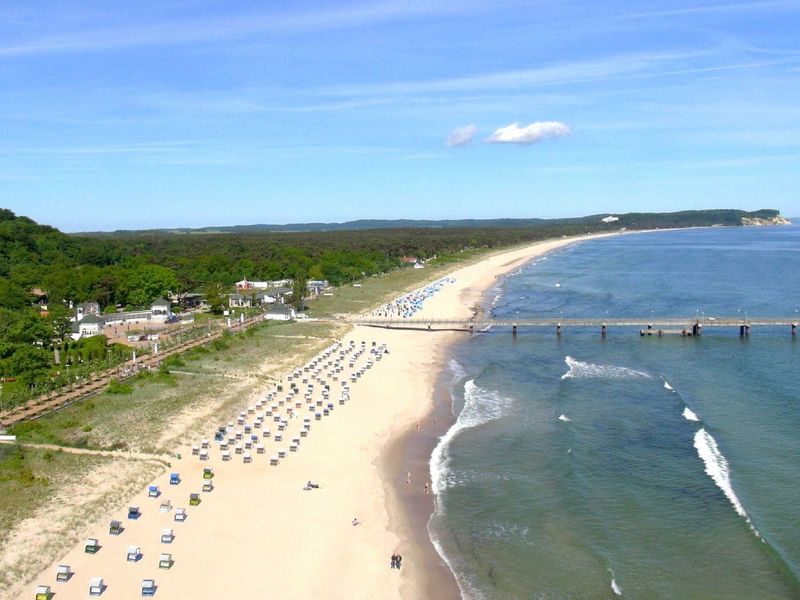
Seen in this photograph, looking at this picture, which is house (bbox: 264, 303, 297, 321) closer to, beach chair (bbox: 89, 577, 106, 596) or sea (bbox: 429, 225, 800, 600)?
sea (bbox: 429, 225, 800, 600)

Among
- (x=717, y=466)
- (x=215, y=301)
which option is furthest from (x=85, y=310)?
(x=717, y=466)

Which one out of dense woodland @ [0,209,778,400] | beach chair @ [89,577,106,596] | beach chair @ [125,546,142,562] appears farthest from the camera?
dense woodland @ [0,209,778,400]

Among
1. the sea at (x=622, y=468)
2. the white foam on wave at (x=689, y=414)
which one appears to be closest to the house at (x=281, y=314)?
the sea at (x=622, y=468)

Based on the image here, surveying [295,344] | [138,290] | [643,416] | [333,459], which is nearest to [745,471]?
[643,416]

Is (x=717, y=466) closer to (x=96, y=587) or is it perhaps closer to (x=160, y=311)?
(x=96, y=587)

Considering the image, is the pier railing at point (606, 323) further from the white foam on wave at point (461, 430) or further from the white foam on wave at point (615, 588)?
the white foam on wave at point (615, 588)

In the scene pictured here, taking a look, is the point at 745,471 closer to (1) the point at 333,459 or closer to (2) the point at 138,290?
(1) the point at 333,459

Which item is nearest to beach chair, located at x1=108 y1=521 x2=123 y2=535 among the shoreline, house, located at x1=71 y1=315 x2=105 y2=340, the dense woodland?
the shoreline

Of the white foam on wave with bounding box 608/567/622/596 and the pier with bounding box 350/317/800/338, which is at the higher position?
the pier with bounding box 350/317/800/338
